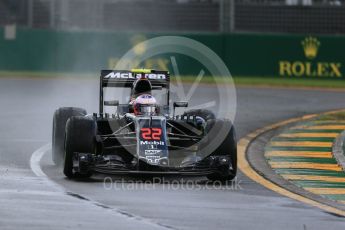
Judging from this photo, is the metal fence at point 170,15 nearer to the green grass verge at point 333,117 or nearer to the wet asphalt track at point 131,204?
the green grass verge at point 333,117

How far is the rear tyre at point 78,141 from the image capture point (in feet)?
44.8

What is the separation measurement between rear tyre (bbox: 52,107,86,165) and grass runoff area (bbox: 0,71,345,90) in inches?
711

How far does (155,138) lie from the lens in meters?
13.8

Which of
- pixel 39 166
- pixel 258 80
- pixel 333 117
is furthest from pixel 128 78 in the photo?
pixel 258 80

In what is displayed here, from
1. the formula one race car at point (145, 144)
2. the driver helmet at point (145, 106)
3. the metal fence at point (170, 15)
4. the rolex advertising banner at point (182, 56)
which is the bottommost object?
the formula one race car at point (145, 144)

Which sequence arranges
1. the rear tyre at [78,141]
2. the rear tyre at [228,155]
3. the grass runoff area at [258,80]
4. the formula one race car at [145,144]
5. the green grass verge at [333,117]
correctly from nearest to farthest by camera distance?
the formula one race car at [145,144]
the rear tyre at [78,141]
the rear tyre at [228,155]
the green grass verge at [333,117]
the grass runoff area at [258,80]

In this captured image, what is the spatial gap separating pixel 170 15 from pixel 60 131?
22.7 metres

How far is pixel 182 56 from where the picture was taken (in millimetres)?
35688

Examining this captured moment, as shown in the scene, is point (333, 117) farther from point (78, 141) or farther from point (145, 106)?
point (78, 141)

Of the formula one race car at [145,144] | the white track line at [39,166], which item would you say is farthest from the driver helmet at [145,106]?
the white track line at [39,166]

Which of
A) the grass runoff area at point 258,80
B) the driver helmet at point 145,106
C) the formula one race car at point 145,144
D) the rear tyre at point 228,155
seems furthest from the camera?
the grass runoff area at point 258,80

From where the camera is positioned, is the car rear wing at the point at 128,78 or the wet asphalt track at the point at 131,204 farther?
the car rear wing at the point at 128,78

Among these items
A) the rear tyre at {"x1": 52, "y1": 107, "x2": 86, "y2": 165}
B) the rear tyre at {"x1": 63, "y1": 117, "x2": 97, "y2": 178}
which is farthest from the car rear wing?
the rear tyre at {"x1": 63, "y1": 117, "x2": 97, "y2": 178}

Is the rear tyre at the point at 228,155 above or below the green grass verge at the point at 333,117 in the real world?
below
